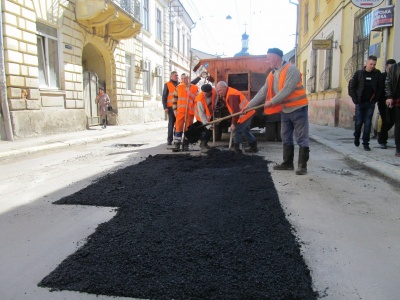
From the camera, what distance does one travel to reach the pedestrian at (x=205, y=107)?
598cm

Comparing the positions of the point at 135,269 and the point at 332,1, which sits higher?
the point at 332,1

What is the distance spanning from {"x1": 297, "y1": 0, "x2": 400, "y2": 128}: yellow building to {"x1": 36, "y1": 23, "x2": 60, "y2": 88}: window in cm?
830

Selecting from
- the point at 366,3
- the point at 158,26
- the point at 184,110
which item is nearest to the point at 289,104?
the point at 184,110

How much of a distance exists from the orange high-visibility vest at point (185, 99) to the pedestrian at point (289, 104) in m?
2.33

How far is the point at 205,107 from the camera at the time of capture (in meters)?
6.05

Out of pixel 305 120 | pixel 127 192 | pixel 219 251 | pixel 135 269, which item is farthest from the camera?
pixel 305 120

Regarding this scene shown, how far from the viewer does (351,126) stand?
10148mm

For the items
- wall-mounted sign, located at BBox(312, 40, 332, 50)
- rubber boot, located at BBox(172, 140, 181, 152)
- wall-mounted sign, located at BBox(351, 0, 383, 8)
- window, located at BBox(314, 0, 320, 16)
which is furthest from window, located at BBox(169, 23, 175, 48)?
wall-mounted sign, located at BBox(351, 0, 383, 8)

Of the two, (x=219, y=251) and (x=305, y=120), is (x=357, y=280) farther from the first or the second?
(x=305, y=120)

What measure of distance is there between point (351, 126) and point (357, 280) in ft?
30.7

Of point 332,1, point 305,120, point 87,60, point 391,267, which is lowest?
point 391,267

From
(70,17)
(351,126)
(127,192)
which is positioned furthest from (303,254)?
(70,17)

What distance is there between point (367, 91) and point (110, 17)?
9535 millimetres

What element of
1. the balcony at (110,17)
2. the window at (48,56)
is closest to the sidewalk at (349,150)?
the window at (48,56)
